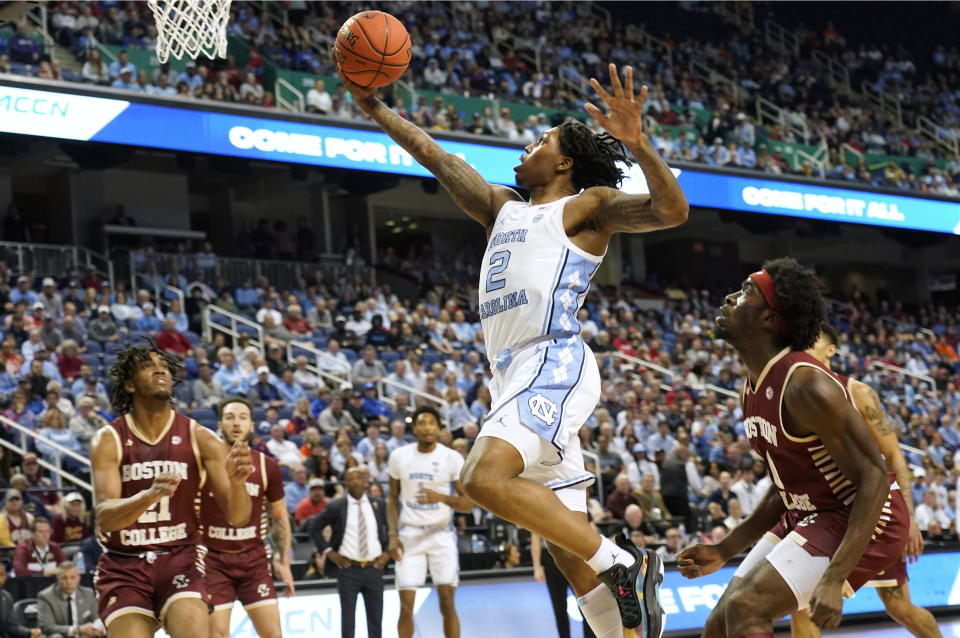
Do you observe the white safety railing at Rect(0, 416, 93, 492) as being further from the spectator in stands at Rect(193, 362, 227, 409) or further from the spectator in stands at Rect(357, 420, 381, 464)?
the spectator in stands at Rect(357, 420, 381, 464)

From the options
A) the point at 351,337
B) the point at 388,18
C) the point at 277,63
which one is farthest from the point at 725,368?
the point at 388,18

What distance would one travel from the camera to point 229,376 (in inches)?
583

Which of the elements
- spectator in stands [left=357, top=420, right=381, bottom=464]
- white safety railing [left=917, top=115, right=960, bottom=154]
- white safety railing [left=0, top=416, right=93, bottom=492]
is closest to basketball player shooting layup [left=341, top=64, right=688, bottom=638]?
white safety railing [left=0, top=416, right=93, bottom=492]

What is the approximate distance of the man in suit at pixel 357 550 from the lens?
9.30 meters

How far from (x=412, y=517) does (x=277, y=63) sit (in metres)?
13.0

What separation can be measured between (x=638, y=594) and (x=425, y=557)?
5.38 m

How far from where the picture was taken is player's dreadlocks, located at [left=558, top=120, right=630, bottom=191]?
5137 millimetres

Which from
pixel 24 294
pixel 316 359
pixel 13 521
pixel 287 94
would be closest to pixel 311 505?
pixel 13 521

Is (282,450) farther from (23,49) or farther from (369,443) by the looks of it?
(23,49)

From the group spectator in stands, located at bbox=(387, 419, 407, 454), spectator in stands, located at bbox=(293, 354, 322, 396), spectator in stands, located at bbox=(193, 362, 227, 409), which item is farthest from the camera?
spectator in stands, located at bbox=(293, 354, 322, 396)

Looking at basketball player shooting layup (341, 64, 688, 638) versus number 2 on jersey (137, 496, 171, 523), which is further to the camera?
number 2 on jersey (137, 496, 171, 523)

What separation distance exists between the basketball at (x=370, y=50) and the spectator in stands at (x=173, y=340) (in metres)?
10.4

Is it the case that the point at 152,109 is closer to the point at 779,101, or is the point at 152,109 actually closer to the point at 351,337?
the point at 351,337

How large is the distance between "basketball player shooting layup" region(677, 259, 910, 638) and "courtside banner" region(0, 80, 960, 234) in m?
13.1
